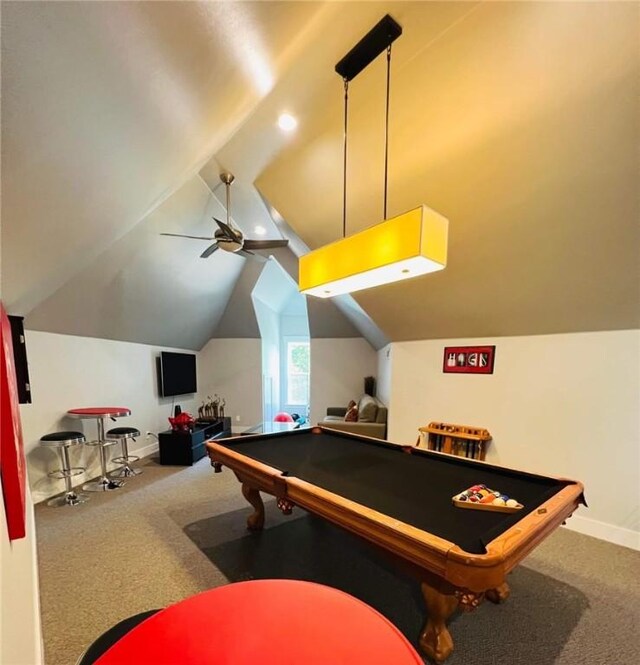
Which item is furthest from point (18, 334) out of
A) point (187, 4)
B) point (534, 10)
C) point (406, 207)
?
point (534, 10)

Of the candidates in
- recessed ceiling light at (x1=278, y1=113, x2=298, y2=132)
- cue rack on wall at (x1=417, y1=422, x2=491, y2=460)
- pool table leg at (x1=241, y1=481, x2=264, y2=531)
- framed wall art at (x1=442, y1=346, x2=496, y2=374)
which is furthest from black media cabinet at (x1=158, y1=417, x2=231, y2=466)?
recessed ceiling light at (x1=278, y1=113, x2=298, y2=132)

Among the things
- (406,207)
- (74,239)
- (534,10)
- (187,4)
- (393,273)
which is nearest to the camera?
(187,4)

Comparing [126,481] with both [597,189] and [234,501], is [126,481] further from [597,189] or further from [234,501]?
[597,189]

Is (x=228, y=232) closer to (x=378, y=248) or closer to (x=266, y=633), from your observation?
(x=378, y=248)

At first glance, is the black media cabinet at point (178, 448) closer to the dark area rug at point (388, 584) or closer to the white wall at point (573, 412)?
the dark area rug at point (388, 584)

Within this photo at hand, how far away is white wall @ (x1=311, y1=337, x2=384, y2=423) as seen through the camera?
6957 millimetres

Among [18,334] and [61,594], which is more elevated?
[18,334]

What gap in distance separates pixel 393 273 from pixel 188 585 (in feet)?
7.98

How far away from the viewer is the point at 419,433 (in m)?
4.09

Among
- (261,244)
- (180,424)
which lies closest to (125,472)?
(180,424)

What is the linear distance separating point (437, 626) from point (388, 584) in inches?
24.3

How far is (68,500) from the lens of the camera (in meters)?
3.33

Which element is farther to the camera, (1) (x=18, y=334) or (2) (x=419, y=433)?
(2) (x=419, y=433)

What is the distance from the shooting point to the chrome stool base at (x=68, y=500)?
10.8 ft
